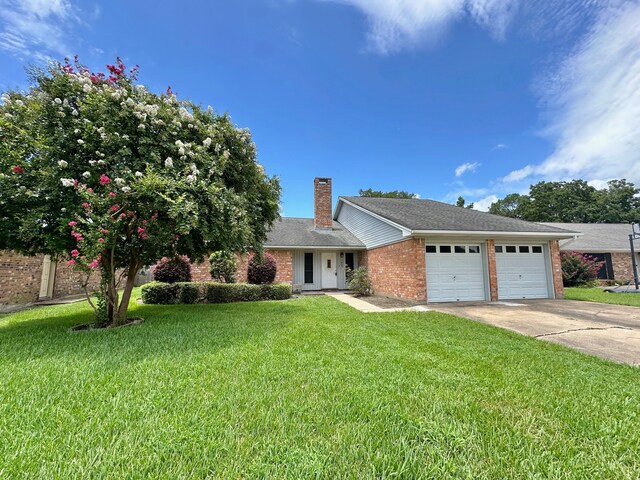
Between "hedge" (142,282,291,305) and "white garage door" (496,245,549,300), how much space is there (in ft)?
29.8

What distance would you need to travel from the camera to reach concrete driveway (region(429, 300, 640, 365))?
466 cm

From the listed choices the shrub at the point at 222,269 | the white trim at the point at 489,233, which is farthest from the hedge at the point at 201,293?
the white trim at the point at 489,233

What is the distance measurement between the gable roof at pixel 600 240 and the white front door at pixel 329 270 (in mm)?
14653

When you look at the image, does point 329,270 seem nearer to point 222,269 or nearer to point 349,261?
point 349,261

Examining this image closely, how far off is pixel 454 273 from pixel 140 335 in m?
9.90

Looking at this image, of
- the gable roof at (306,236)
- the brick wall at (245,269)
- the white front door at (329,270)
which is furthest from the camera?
the white front door at (329,270)

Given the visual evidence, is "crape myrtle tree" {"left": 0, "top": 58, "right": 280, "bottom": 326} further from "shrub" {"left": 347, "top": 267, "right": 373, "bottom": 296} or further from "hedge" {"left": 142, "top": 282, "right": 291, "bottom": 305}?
"shrub" {"left": 347, "top": 267, "right": 373, "bottom": 296}

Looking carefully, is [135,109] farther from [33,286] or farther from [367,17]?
[33,286]

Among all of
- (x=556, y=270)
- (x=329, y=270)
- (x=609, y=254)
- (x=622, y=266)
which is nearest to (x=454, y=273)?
(x=556, y=270)

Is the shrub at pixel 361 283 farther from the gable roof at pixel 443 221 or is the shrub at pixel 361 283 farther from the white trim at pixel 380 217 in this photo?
the gable roof at pixel 443 221

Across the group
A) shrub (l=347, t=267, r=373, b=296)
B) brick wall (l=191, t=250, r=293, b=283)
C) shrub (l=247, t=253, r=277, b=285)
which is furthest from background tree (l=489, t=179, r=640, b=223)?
shrub (l=247, t=253, r=277, b=285)

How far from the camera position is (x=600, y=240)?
60.2 feet

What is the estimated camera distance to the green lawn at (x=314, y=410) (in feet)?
6.15

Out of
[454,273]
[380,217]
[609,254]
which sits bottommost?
[454,273]
